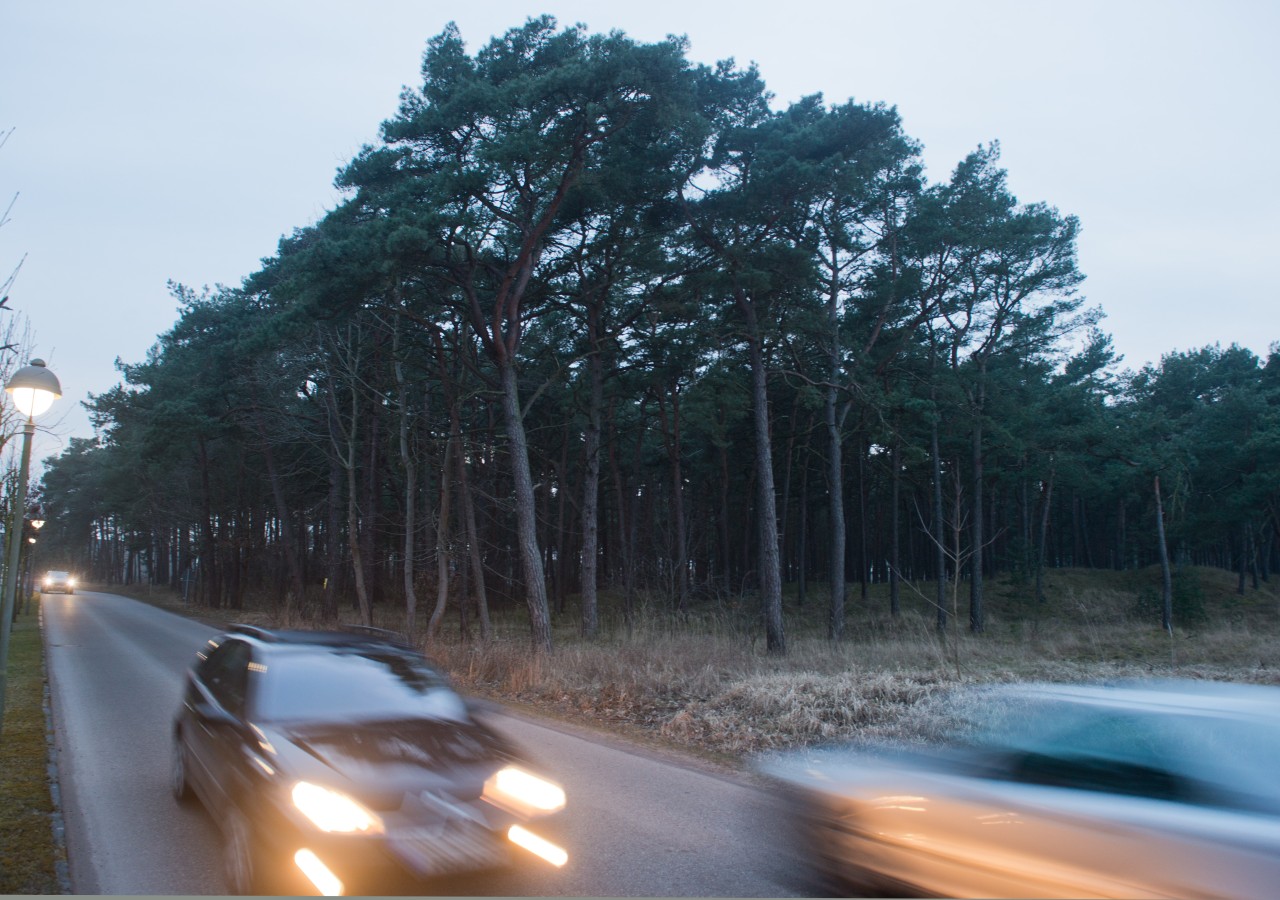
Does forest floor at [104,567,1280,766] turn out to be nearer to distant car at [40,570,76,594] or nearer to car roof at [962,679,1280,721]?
car roof at [962,679,1280,721]

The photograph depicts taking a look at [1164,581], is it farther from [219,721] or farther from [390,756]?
[219,721]

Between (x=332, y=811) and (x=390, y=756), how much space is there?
0.59 metres

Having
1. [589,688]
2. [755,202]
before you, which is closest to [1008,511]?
[755,202]

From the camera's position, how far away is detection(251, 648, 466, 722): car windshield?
546 centimetres

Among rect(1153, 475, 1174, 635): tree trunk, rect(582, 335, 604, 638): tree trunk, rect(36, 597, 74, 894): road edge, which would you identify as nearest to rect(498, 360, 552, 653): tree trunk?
rect(582, 335, 604, 638): tree trunk

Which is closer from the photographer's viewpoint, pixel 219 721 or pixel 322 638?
pixel 219 721

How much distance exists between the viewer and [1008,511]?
180ft

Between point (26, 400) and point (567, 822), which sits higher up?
point (26, 400)

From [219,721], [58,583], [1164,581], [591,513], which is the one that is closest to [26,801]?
[219,721]

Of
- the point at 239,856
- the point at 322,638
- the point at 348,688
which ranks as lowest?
the point at 239,856

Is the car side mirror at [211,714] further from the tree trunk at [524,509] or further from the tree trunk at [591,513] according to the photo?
the tree trunk at [591,513]

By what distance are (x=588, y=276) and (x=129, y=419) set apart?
2812 centimetres

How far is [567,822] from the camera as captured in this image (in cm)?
674

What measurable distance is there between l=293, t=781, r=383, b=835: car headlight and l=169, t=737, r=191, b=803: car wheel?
3008mm
